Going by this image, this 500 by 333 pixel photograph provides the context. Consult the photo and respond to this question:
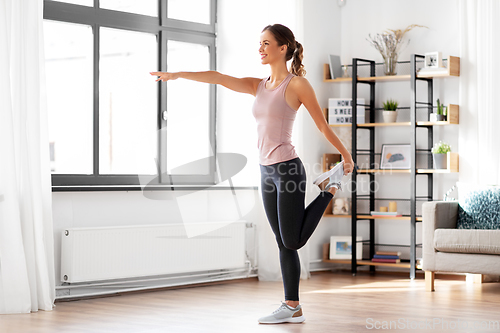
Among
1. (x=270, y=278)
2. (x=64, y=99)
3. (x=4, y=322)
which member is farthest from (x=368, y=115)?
(x=4, y=322)

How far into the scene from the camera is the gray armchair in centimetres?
425

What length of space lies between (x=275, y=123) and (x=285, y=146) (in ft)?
0.39

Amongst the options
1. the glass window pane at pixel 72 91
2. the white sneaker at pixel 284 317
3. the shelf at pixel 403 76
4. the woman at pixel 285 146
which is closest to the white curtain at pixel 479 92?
the shelf at pixel 403 76

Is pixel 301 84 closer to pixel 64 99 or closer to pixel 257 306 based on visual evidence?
pixel 257 306

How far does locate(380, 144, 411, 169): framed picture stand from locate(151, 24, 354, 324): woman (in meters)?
2.47

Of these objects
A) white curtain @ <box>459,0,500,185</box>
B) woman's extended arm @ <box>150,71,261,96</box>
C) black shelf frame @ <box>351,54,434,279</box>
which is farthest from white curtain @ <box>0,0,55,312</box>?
white curtain @ <box>459,0,500,185</box>

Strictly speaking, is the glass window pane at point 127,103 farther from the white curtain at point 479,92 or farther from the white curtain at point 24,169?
the white curtain at point 479,92

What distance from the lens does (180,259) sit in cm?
470

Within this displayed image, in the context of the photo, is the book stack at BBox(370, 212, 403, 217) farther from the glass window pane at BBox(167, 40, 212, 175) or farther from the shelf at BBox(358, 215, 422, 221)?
the glass window pane at BBox(167, 40, 212, 175)

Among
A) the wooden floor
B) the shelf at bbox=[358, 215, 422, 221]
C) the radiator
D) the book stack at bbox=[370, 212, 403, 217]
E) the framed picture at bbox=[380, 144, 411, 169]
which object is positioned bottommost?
the wooden floor

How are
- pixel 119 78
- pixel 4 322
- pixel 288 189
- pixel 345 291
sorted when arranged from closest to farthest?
pixel 288 189 → pixel 4 322 → pixel 345 291 → pixel 119 78

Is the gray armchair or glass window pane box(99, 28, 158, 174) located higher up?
glass window pane box(99, 28, 158, 174)

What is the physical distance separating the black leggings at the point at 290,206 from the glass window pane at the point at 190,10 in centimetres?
235

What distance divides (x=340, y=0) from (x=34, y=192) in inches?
131
